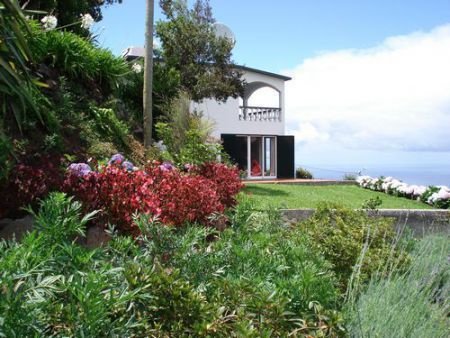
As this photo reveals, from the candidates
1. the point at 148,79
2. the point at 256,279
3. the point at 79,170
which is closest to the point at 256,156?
the point at 148,79

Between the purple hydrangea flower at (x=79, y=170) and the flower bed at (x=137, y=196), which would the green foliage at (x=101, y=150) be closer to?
the purple hydrangea flower at (x=79, y=170)

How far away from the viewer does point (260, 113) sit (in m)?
25.5

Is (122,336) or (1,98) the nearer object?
(122,336)

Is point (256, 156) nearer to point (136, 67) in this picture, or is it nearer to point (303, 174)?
point (303, 174)

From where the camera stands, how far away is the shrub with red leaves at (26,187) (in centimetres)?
512

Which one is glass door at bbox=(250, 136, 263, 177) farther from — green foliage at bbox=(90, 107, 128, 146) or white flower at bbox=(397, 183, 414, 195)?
green foliage at bbox=(90, 107, 128, 146)

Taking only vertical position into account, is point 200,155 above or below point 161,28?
below

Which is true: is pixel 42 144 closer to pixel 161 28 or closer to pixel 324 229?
pixel 324 229

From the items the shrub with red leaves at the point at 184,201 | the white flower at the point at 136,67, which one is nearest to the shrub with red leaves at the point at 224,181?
the shrub with red leaves at the point at 184,201

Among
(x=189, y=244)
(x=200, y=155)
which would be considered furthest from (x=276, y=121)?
(x=189, y=244)

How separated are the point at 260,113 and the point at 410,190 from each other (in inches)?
461

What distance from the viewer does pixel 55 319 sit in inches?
79.0

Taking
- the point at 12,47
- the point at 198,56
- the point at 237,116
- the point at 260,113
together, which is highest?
the point at 198,56

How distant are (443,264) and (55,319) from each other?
357cm
